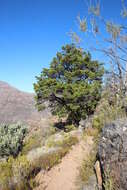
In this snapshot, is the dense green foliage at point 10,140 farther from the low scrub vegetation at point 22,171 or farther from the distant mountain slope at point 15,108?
the distant mountain slope at point 15,108

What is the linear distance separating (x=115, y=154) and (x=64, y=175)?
9.08 feet

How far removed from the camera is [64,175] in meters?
5.39

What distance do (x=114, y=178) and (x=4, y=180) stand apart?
122 inches

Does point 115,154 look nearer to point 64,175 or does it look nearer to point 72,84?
point 64,175

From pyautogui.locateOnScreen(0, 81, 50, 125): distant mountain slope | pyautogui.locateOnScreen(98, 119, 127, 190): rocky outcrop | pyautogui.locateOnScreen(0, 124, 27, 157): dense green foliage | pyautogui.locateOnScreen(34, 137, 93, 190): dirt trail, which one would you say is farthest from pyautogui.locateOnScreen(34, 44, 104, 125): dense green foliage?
pyautogui.locateOnScreen(0, 81, 50, 125): distant mountain slope

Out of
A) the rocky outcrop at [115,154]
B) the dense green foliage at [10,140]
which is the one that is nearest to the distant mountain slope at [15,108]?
the dense green foliage at [10,140]

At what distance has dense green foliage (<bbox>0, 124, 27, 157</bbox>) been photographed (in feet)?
27.0

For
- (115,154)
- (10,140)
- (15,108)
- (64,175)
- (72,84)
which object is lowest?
(64,175)

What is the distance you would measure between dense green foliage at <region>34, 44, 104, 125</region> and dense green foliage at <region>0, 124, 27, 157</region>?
5.19 m

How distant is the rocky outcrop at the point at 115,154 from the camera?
298cm

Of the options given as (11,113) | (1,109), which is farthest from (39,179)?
(1,109)

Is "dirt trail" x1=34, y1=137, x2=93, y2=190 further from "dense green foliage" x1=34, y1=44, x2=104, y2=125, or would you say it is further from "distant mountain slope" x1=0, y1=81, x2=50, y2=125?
"distant mountain slope" x1=0, y1=81, x2=50, y2=125

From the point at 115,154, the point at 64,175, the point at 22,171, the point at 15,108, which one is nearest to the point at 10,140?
the point at 22,171

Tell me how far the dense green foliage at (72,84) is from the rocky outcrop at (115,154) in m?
9.55
